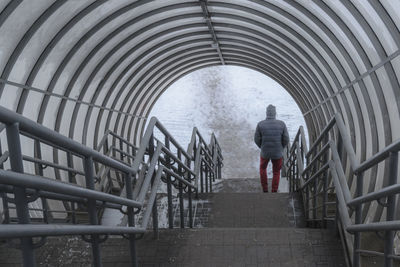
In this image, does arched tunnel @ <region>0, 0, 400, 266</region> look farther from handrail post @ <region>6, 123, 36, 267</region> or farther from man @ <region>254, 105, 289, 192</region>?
handrail post @ <region>6, 123, 36, 267</region>

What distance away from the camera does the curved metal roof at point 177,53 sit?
5754 mm

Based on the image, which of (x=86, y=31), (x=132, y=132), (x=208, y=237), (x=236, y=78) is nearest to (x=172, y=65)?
(x=132, y=132)

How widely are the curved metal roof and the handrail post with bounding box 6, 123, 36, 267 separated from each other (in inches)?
152

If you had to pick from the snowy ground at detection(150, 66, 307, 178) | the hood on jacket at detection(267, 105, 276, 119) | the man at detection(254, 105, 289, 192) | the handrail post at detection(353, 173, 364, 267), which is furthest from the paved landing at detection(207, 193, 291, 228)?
the snowy ground at detection(150, 66, 307, 178)

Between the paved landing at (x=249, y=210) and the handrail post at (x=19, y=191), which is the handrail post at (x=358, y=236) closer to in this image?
the handrail post at (x=19, y=191)

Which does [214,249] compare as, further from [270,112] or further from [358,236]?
[270,112]

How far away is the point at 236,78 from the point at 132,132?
45.9 ft

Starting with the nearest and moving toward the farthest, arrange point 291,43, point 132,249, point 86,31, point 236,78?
point 132,249
point 86,31
point 291,43
point 236,78

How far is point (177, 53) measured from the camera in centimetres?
1161

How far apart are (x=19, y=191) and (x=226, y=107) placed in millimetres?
23507

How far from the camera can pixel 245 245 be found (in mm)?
4078

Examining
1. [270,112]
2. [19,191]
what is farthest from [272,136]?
[19,191]

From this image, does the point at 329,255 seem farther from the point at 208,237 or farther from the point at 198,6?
the point at 198,6

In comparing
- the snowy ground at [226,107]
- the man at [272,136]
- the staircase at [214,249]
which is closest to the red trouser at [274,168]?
the man at [272,136]
